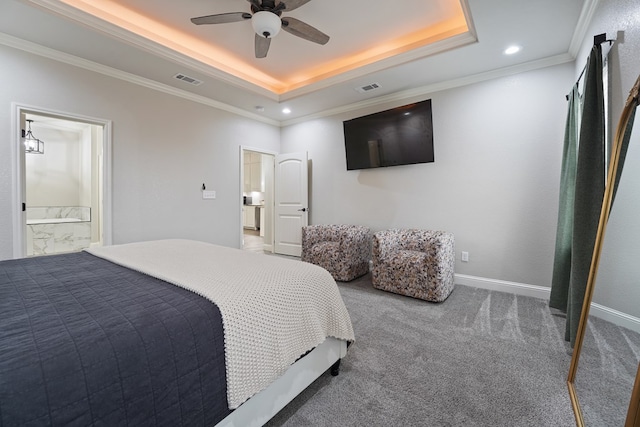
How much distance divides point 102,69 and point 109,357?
3.63m

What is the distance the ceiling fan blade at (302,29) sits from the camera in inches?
91.5

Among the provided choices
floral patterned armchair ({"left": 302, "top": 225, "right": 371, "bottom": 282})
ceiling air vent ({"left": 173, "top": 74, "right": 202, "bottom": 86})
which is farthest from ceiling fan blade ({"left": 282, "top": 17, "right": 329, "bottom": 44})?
floral patterned armchair ({"left": 302, "top": 225, "right": 371, "bottom": 282})

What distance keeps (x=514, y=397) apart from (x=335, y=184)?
11.8 ft

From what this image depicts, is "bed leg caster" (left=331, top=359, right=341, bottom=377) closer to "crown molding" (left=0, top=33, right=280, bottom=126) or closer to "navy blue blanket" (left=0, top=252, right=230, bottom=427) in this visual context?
"navy blue blanket" (left=0, top=252, right=230, bottom=427)

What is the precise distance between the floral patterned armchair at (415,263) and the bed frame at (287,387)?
1544mm

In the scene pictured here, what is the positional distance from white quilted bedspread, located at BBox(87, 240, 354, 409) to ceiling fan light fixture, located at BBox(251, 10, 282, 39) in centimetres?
185

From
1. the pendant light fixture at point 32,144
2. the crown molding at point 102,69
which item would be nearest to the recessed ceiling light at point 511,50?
the crown molding at point 102,69

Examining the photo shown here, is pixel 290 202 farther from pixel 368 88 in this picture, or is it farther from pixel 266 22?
pixel 266 22

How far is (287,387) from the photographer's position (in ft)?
4.48

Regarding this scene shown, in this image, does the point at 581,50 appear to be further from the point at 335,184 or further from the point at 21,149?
the point at 21,149

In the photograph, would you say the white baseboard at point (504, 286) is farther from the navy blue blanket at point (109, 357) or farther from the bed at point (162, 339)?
the navy blue blanket at point (109, 357)

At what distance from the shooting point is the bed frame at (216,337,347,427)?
1.15 meters

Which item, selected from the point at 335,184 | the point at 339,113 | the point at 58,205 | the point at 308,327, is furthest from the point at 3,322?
the point at 58,205

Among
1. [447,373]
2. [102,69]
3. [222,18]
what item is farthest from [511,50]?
[102,69]
